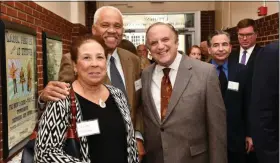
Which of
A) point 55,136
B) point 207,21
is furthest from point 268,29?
point 207,21

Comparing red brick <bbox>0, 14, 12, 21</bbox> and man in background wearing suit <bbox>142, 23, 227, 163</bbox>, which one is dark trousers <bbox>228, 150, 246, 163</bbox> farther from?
red brick <bbox>0, 14, 12, 21</bbox>

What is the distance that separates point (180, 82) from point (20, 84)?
5.27 feet

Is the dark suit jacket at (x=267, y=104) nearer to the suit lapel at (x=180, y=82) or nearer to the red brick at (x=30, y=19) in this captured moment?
the suit lapel at (x=180, y=82)

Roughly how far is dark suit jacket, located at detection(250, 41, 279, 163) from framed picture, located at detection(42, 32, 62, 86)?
2863 mm

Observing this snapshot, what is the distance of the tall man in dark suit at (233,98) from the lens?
9.05 ft

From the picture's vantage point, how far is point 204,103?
6.77 ft

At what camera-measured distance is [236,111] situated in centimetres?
276

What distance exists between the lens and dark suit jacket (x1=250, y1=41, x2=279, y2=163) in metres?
1.53

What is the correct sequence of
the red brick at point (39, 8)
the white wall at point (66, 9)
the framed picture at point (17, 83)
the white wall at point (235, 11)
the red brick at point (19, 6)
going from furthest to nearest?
1. the white wall at point (235, 11)
2. the white wall at point (66, 9)
3. the red brick at point (39, 8)
4. the red brick at point (19, 6)
5. the framed picture at point (17, 83)

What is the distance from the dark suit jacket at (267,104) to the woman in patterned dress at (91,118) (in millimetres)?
672

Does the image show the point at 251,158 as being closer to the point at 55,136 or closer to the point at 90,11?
the point at 55,136

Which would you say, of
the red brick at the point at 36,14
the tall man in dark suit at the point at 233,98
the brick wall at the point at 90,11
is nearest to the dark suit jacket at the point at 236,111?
the tall man in dark suit at the point at 233,98

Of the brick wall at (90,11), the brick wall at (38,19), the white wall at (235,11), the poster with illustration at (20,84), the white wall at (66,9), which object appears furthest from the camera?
the brick wall at (90,11)

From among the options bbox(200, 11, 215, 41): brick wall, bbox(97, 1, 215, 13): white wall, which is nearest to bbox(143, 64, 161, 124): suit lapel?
bbox(97, 1, 215, 13): white wall
